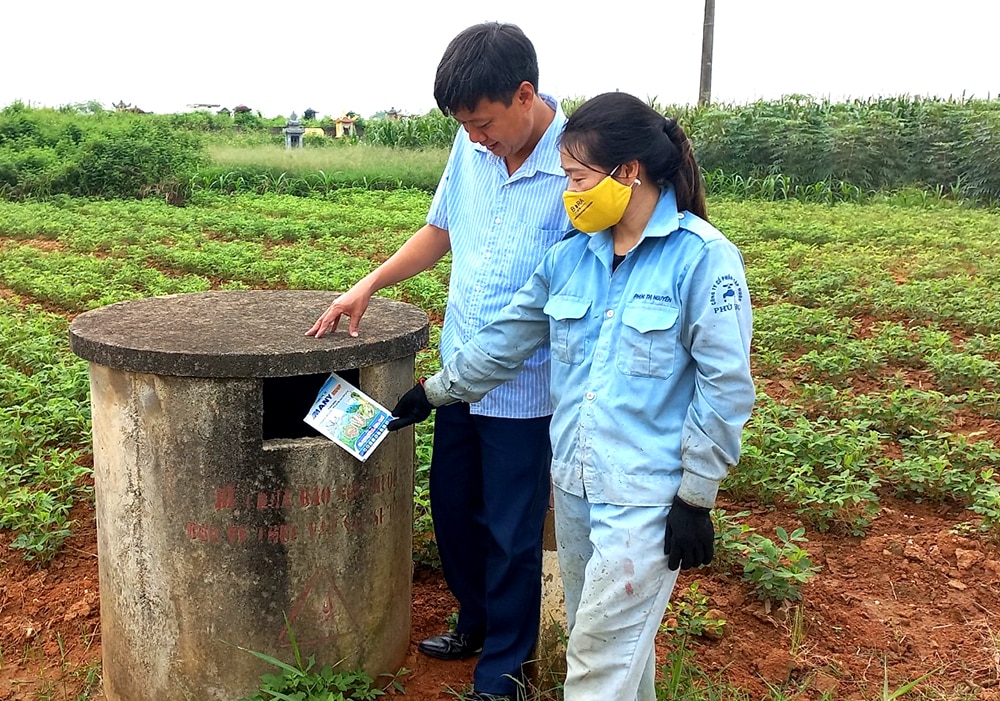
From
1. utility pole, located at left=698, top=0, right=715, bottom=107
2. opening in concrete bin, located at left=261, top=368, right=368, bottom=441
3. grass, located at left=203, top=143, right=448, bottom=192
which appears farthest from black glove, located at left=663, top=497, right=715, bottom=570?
utility pole, located at left=698, top=0, right=715, bottom=107

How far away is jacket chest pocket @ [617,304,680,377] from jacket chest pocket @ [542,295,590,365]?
4.8 inches

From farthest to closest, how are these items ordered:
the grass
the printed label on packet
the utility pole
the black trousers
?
1. the utility pole
2. the grass
3. the black trousers
4. the printed label on packet

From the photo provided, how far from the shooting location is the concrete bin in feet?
8.00

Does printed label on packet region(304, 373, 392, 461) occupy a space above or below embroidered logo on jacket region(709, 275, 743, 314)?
below

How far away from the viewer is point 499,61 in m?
2.29

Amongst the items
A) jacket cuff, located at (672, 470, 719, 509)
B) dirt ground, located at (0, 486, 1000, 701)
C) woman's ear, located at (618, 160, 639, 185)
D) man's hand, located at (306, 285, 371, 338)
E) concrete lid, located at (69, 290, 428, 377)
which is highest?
woman's ear, located at (618, 160, 639, 185)

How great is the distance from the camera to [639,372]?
2070mm

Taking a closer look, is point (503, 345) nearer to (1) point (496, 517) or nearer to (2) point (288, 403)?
(1) point (496, 517)

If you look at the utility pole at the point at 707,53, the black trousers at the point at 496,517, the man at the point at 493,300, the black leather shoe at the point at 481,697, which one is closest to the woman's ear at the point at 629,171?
the man at the point at 493,300

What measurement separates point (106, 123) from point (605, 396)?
54.0 ft

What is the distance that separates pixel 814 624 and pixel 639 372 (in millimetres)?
1621

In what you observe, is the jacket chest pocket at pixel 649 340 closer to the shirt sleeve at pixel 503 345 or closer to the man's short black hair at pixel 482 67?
the shirt sleeve at pixel 503 345

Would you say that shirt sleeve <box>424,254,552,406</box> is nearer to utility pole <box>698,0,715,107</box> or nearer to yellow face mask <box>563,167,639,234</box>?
yellow face mask <box>563,167,639,234</box>

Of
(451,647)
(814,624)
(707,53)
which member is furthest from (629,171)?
(707,53)
